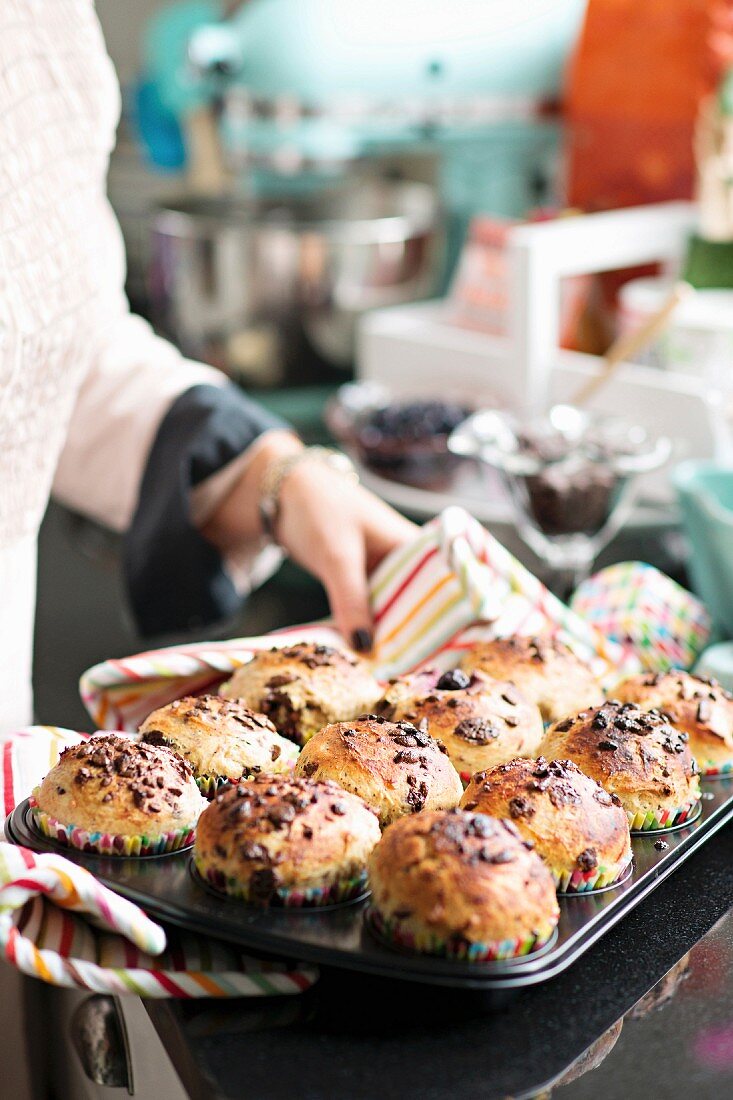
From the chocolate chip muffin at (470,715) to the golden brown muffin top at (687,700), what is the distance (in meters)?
0.06

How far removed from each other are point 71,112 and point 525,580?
401mm

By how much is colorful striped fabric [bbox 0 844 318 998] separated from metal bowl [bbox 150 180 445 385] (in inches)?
49.2

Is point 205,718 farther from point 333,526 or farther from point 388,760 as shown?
point 333,526

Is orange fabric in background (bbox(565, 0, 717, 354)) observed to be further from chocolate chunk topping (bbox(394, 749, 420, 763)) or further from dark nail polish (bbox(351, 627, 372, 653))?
chocolate chunk topping (bbox(394, 749, 420, 763))

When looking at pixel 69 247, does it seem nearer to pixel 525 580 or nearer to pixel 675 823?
pixel 525 580

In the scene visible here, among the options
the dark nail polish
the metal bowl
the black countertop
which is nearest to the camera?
the black countertop

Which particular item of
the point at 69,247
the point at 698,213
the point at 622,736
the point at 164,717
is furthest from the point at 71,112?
the point at 698,213

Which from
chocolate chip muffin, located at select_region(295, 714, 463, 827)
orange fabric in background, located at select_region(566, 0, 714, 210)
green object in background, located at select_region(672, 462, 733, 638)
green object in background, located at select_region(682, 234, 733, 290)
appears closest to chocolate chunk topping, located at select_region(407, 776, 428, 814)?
chocolate chip muffin, located at select_region(295, 714, 463, 827)

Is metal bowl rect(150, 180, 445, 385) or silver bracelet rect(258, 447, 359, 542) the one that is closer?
silver bracelet rect(258, 447, 359, 542)

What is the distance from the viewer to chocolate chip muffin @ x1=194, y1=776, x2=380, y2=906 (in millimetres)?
465

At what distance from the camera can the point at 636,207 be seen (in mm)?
1591

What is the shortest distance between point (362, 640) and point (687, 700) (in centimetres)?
24

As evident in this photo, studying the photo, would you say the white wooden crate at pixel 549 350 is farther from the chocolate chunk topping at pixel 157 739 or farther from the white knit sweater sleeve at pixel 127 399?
the chocolate chunk topping at pixel 157 739

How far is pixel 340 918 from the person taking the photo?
47 centimetres
